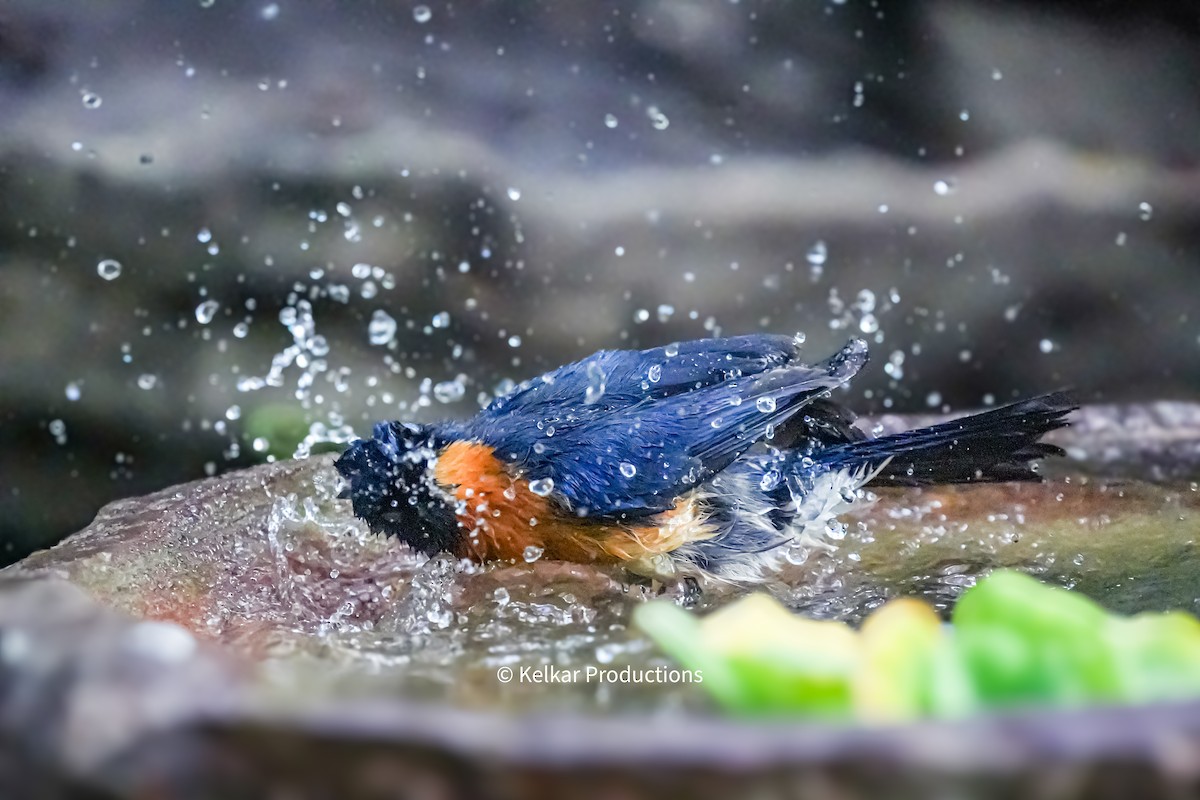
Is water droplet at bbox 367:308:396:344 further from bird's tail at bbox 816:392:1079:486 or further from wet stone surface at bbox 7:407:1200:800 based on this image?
bird's tail at bbox 816:392:1079:486

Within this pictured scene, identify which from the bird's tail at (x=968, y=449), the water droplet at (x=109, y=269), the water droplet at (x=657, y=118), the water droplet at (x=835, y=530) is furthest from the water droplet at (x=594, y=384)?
the water droplet at (x=109, y=269)

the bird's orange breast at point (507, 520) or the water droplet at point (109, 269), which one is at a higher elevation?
the water droplet at point (109, 269)

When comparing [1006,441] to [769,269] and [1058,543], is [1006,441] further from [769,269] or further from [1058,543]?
[769,269]

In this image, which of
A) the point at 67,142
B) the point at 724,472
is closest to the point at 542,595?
the point at 724,472

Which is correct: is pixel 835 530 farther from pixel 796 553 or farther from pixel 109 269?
pixel 109 269

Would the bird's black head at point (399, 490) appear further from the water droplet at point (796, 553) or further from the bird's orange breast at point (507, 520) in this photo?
the water droplet at point (796, 553)

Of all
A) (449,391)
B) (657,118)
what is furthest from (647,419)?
(657,118)

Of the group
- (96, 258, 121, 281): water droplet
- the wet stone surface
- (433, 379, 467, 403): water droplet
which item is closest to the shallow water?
the wet stone surface
